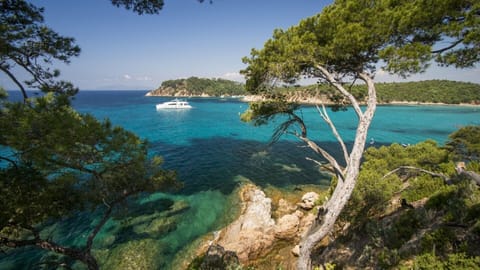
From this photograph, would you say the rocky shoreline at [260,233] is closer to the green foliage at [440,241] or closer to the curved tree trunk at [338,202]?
the curved tree trunk at [338,202]

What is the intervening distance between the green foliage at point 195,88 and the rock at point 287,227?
114651 millimetres

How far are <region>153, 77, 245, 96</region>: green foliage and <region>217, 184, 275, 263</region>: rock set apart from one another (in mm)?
114096

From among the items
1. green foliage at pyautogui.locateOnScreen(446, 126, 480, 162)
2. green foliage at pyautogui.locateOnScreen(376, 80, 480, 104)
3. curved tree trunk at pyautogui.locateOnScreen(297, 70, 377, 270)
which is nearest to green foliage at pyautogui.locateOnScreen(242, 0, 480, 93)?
curved tree trunk at pyautogui.locateOnScreen(297, 70, 377, 270)

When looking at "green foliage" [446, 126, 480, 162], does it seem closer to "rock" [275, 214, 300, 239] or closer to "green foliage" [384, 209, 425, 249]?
"green foliage" [384, 209, 425, 249]

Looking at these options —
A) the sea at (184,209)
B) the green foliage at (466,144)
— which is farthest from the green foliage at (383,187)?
the sea at (184,209)

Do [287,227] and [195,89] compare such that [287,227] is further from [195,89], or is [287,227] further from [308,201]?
[195,89]

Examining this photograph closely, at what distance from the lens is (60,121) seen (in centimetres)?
355

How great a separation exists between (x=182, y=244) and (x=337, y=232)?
267 inches

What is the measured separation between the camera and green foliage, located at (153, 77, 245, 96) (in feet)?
401

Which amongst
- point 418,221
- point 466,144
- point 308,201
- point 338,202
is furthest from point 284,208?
point 466,144

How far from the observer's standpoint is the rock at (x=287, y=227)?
8777mm

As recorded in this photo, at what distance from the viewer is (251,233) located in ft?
27.8

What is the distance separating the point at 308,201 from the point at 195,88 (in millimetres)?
119568

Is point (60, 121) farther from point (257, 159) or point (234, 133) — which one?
point (234, 133)
